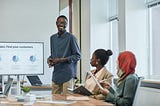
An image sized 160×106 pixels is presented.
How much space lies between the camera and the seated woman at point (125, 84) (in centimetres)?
274

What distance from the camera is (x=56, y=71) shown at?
3873mm

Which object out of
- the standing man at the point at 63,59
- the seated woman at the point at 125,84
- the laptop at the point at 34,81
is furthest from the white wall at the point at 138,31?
the laptop at the point at 34,81

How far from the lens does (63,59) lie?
3.71m

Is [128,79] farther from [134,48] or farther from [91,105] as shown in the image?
[134,48]

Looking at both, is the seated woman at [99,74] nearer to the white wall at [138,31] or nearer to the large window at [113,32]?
the white wall at [138,31]

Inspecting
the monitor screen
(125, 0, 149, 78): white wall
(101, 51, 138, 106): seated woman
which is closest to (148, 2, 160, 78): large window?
(125, 0, 149, 78): white wall

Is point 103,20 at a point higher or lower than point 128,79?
higher

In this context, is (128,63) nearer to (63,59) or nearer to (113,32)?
(63,59)

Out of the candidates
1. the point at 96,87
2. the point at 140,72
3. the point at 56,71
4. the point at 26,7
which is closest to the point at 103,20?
the point at 26,7

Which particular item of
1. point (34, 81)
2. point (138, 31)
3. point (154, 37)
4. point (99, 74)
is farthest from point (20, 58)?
point (154, 37)

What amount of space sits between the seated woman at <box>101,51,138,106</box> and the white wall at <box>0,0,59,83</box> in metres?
3.20

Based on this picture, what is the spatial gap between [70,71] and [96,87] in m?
0.57

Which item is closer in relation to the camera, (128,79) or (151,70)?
(128,79)

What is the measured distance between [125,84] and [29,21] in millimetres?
3667
